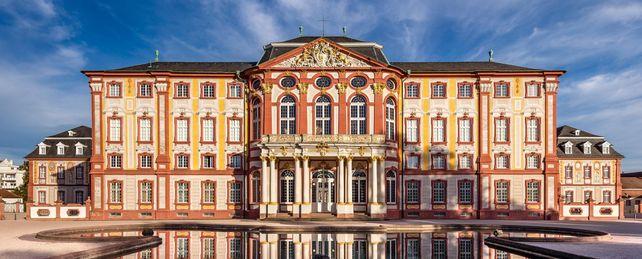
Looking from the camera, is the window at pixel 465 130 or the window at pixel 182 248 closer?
the window at pixel 182 248

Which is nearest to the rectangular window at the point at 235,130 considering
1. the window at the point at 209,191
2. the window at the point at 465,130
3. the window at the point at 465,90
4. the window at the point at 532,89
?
the window at the point at 209,191

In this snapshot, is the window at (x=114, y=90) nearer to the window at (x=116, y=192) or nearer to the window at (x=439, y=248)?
the window at (x=116, y=192)

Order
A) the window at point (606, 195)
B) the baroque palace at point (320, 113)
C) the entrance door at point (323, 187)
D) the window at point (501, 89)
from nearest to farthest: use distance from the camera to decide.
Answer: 1. the entrance door at point (323, 187)
2. the baroque palace at point (320, 113)
3. the window at point (501, 89)
4. the window at point (606, 195)

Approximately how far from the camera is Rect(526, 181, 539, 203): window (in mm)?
51219

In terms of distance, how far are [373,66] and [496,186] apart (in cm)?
1496

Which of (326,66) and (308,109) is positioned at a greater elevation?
(326,66)

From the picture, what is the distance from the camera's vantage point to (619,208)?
51.4 m

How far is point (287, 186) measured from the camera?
49.5 m

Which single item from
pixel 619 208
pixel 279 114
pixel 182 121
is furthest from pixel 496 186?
pixel 182 121

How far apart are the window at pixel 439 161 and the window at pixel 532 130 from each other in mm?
7484

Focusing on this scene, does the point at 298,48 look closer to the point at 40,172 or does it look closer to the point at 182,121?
the point at 182,121

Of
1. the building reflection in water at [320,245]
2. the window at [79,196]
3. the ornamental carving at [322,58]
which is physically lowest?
the window at [79,196]

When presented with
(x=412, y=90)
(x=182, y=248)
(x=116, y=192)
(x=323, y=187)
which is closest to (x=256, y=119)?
(x=323, y=187)

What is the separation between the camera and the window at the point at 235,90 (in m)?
51.8
